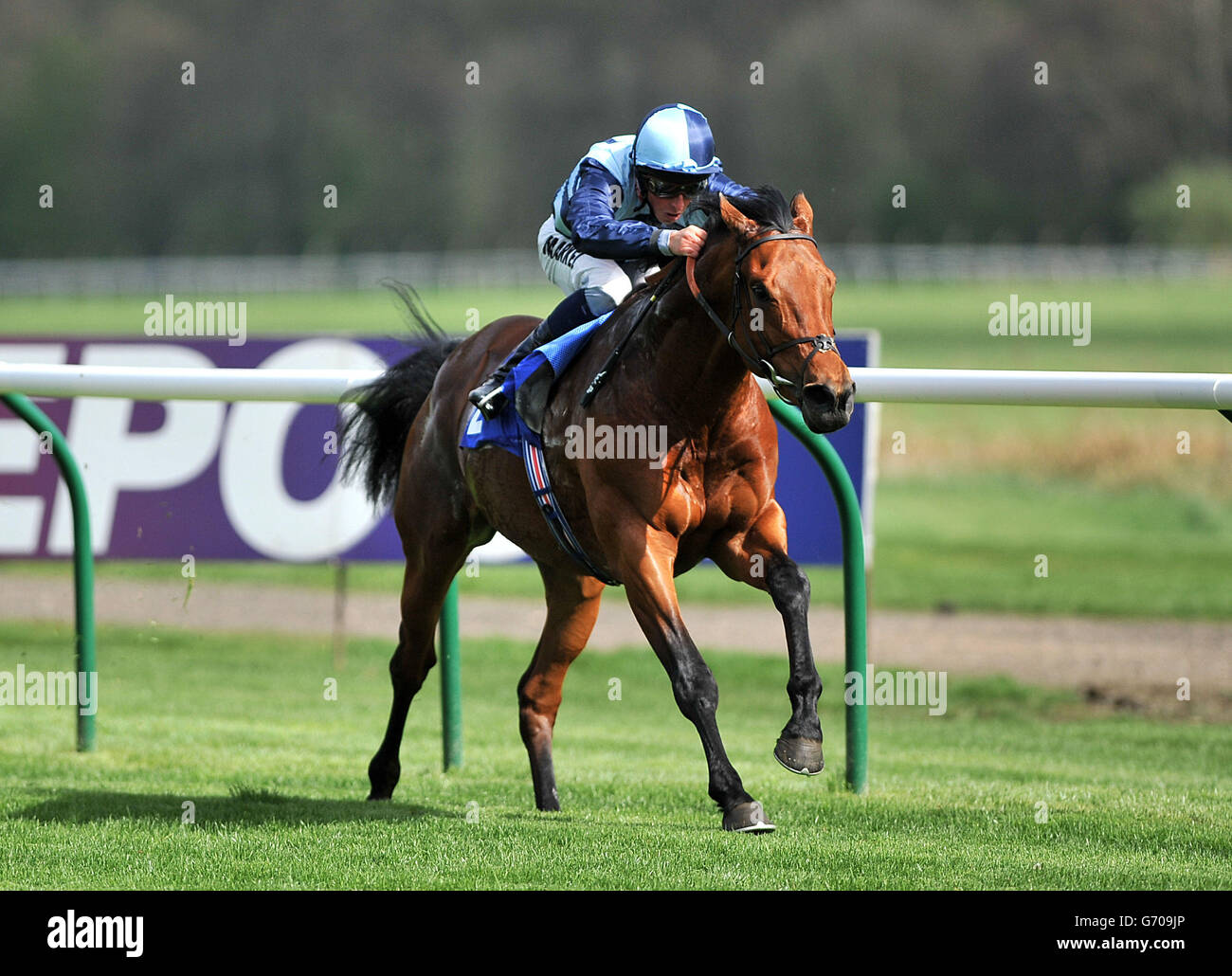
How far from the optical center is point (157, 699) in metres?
7.89

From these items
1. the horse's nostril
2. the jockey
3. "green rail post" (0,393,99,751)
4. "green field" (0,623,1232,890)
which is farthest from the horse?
"green rail post" (0,393,99,751)

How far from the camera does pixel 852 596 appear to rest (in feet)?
17.4

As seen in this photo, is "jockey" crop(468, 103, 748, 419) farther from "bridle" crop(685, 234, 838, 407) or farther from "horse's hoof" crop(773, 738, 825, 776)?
"horse's hoof" crop(773, 738, 825, 776)

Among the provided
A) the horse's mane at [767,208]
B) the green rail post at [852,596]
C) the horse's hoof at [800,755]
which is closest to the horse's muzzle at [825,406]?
the horse's mane at [767,208]

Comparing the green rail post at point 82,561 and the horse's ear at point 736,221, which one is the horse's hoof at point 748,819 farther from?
the green rail post at point 82,561

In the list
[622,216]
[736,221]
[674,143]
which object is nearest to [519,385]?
[622,216]

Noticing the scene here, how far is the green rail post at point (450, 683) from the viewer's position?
5918mm

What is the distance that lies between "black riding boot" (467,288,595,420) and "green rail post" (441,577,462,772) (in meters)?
1.22

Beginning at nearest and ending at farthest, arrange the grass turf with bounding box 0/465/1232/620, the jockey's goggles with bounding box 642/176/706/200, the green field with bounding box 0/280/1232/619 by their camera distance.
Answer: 1. the jockey's goggles with bounding box 642/176/706/200
2. the grass turf with bounding box 0/465/1232/620
3. the green field with bounding box 0/280/1232/619

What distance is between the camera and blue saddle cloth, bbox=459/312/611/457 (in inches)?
188

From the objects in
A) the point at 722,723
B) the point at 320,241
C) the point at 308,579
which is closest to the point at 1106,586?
the point at 722,723

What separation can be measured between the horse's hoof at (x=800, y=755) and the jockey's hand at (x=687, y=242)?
1355 mm

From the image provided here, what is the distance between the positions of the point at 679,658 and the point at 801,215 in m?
A: 1.26

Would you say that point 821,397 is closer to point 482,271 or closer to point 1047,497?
point 1047,497
